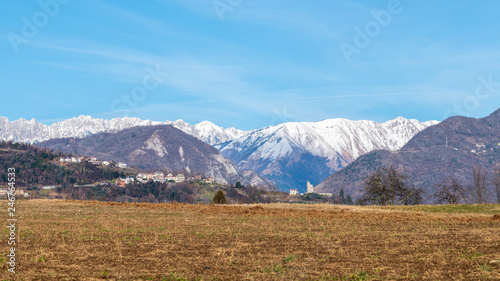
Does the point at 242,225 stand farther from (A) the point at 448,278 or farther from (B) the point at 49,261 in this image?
(A) the point at 448,278

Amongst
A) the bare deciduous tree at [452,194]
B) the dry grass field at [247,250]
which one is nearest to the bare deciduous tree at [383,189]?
the bare deciduous tree at [452,194]

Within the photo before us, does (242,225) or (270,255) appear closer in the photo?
(270,255)

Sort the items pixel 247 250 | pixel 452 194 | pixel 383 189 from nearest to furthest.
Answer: pixel 247 250
pixel 383 189
pixel 452 194

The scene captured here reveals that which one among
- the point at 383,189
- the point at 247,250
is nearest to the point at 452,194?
the point at 383,189

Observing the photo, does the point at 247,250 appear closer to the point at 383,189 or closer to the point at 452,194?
the point at 383,189

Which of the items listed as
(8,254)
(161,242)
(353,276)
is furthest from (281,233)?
(8,254)

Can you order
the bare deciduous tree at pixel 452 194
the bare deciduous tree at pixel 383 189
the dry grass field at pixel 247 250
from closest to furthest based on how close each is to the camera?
the dry grass field at pixel 247 250 → the bare deciduous tree at pixel 383 189 → the bare deciduous tree at pixel 452 194

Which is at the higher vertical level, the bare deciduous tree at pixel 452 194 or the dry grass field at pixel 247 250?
the bare deciduous tree at pixel 452 194

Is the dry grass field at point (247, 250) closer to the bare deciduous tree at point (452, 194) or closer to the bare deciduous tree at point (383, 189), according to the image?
the bare deciduous tree at point (383, 189)

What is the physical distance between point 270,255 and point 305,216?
25.5 metres

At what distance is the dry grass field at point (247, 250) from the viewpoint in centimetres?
1880

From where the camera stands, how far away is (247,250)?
81.1ft

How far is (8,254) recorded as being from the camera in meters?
22.3

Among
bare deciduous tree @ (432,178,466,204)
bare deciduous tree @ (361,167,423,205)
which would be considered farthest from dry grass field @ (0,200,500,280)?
bare deciduous tree @ (432,178,466,204)
